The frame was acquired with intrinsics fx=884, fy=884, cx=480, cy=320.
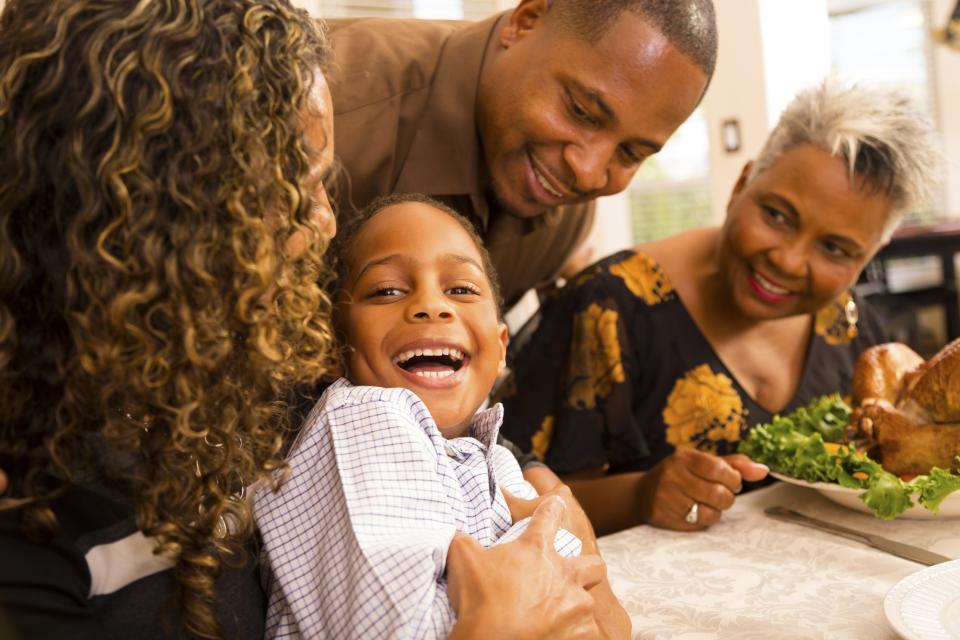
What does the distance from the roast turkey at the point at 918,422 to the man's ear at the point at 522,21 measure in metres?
1.27

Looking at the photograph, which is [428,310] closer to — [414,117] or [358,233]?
[358,233]

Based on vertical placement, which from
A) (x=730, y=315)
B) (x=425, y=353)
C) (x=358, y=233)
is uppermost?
(x=358, y=233)

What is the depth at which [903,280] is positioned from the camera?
951cm

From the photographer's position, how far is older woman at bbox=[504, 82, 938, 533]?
2.33 meters

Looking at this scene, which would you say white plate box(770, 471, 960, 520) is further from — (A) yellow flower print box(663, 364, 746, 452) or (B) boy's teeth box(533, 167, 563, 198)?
(B) boy's teeth box(533, 167, 563, 198)

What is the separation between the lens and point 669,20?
211 cm

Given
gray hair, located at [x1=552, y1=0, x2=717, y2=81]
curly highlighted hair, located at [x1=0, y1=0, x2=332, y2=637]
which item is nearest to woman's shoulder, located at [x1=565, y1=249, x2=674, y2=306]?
gray hair, located at [x1=552, y1=0, x2=717, y2=81]

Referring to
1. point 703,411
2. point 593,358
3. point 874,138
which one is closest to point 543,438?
point 593,358

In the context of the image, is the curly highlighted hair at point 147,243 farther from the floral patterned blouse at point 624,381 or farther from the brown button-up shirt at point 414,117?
the floral patterned blouse at point 624,381

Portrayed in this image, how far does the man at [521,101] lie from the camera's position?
212 cm

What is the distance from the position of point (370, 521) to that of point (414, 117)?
139 centimetres

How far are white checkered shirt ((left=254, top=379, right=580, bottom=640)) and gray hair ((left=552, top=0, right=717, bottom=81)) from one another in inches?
47.2

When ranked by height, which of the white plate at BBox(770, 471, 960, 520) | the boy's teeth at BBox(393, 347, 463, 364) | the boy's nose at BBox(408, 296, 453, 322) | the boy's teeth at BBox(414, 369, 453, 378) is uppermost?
the boy's nose at BBox(408, 296, 453, 322)

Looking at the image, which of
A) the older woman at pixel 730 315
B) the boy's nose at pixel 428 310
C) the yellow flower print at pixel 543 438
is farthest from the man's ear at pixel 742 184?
the boy's nose at pixel 428 310
